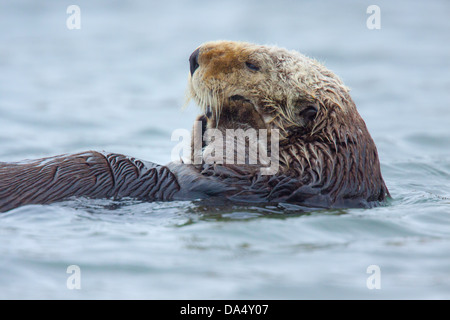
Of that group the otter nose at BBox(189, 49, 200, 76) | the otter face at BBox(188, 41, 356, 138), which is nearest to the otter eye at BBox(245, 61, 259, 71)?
the otter face at BBox(188, 41, 356, 138)

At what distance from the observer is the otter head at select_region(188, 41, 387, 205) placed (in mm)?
4277

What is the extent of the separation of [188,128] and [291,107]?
A: 4.79 meters

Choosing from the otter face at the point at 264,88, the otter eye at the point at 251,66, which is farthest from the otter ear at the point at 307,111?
the otter eye at the point at 251,66

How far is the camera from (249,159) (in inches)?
171

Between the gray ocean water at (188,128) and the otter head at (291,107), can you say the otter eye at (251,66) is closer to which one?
the otter head at (291,107)

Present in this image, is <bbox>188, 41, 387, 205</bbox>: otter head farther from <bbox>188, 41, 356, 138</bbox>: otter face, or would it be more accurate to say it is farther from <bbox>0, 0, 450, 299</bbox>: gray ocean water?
<bbox>0, 0, 450, 299</bbox>: gray ocean water

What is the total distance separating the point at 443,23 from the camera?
14289 millimetres

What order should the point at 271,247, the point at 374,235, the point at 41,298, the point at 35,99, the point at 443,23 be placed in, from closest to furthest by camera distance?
the point at 41,298
the point at 271,247
the point at 374,235
the point at 35,99
the point at 443,23

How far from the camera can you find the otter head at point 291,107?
4277mm

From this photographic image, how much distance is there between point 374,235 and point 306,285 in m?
0.90

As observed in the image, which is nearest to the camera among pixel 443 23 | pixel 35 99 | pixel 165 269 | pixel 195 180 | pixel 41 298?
pixel 41 298

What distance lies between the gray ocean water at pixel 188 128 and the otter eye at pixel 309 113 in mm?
665

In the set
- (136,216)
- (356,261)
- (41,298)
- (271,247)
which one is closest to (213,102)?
(136,216)
